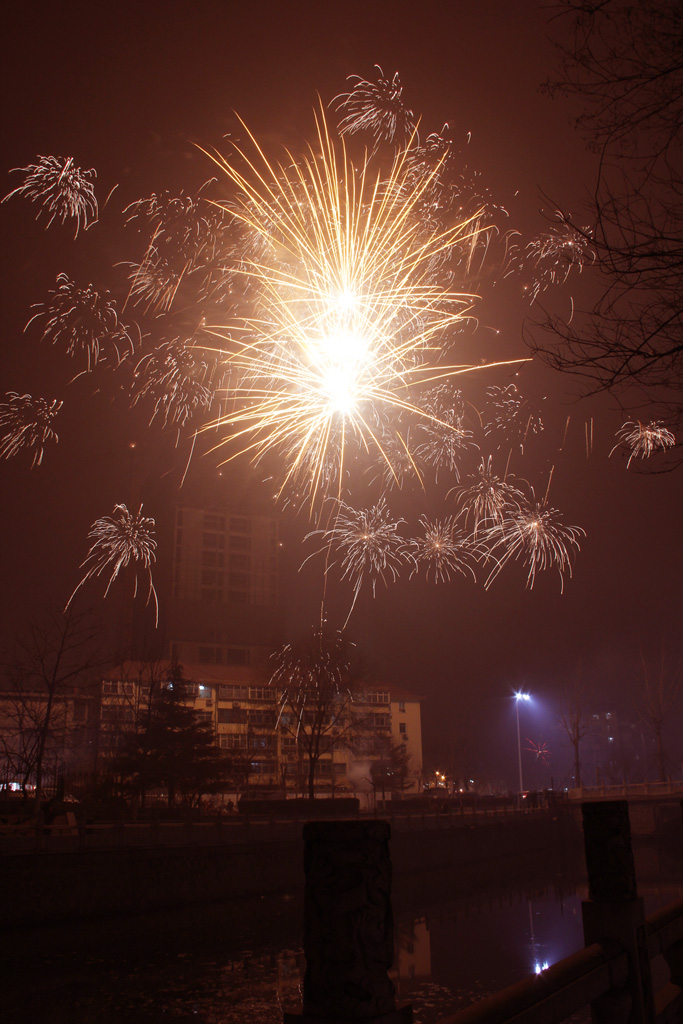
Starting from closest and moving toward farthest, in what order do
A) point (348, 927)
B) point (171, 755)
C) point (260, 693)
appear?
point (348, 927) < point (171, 755) < point (260, 693)

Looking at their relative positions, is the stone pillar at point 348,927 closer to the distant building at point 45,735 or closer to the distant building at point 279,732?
the distant building at point 45,735

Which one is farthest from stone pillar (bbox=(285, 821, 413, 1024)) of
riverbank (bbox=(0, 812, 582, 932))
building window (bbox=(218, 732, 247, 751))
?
building window (bbox=(218, 732, 247, 751))

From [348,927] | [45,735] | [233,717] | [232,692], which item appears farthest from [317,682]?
[348,927]

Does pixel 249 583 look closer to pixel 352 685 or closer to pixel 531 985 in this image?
pixel 352 685

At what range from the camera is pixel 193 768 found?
3756cm

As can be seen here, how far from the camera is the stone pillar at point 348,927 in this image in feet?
8.01

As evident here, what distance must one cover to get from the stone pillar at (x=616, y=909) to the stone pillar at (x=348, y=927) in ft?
8.28

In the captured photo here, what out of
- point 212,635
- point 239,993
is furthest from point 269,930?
point 212,635

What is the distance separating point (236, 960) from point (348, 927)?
18.2 m

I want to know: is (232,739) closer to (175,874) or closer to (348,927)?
(175,874)

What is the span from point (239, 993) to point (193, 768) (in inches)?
911

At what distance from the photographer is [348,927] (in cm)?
253

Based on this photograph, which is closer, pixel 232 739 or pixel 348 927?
pixel 348 927

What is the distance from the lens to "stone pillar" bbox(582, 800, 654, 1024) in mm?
4496
